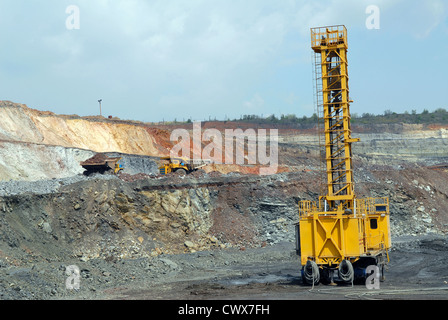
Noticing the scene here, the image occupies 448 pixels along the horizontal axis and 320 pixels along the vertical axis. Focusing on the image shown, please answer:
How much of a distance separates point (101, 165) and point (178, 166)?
18.8ft

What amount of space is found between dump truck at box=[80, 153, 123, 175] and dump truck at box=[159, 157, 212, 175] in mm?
3482

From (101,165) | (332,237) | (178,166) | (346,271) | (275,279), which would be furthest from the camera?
(178,166)

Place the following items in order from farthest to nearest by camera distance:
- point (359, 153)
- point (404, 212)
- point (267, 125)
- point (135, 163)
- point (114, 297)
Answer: point (267, 125) → point (359, 153) → point (135, 163) → point (404, 212) → point (114, 297)

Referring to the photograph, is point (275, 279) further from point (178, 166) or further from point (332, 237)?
point (178, 166)

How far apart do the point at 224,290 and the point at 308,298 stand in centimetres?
372

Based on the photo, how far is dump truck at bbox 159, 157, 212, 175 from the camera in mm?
41062

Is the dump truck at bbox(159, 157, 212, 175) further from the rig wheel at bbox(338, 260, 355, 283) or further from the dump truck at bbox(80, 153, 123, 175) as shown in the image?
the rig wheel at bbox(338, 260, 355, 283)

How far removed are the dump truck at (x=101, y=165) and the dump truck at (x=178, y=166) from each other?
3.48 m

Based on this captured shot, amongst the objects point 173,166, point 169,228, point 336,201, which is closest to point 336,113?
point 336,201

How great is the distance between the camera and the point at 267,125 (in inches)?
3337

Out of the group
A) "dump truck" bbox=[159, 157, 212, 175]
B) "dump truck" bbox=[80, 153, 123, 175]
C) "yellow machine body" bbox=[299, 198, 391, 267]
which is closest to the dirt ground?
"yellow machine body" bbox=[299, 198, 391, 267]

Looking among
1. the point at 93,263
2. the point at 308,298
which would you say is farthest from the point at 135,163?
the point at 308,298

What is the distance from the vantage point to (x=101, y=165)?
132 feet
